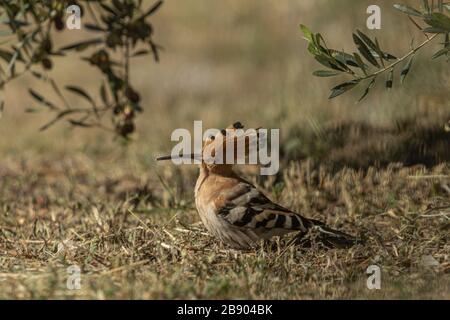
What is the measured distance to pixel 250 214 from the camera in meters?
4.40

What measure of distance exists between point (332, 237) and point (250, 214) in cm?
43

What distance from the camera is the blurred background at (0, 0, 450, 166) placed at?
6.65 meters

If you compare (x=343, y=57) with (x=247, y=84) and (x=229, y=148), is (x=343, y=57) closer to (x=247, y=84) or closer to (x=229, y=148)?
(x=229, y=148)

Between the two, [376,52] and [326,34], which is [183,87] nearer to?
[326,34]

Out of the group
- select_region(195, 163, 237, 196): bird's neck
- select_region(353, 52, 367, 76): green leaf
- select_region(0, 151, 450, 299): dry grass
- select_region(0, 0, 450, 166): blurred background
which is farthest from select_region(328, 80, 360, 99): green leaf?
select_region(0, 0, 450, 166): blurred background

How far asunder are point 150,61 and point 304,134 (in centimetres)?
443

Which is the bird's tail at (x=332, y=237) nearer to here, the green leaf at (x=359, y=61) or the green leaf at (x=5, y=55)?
the green leaf at (x=359, y=61)

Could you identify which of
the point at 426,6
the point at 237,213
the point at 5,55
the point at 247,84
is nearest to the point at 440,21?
the point at 426,6

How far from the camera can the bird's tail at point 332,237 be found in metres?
4.52

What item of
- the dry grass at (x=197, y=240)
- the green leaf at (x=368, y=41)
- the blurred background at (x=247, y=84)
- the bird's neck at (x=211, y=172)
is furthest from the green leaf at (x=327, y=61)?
the blurred background at (x=247, y=84)

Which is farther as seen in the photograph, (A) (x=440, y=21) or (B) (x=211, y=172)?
(B) (x=211, y=172)

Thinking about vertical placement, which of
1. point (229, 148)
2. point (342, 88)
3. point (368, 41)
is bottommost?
point (229, 148)
